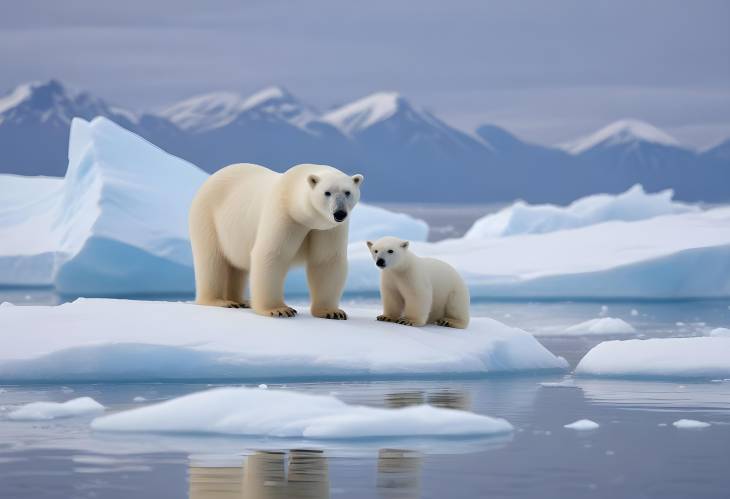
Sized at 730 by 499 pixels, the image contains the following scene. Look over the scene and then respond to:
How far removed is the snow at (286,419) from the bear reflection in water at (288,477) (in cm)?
34

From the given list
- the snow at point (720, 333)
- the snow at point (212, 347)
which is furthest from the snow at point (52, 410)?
the snow at point (720, 333)

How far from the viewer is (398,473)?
536 centimetres

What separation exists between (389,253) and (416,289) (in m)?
0.40

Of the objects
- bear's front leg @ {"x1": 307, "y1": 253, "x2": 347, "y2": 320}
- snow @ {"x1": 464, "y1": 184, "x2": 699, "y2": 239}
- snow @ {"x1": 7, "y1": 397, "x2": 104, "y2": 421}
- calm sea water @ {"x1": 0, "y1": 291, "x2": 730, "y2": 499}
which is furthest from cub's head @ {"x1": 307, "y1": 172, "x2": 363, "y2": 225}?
snow @ {"x1": 464, "y1": 184, "x2": 699, "y2": 239}

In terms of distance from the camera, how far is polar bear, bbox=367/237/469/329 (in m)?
8.55

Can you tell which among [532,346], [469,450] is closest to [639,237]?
[532,346]

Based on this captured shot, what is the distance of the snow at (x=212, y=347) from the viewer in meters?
8.13

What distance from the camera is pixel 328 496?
4930 millimetres

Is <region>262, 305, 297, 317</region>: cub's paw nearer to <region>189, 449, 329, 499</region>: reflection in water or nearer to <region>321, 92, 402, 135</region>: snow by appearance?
<region>189, 449, 329, 499</region>: reflection in water

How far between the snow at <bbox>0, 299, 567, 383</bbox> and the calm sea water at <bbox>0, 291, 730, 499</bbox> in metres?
0.21

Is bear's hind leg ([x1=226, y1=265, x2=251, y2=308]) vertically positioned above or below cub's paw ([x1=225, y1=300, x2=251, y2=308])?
above

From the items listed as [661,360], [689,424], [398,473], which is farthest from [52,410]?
[661,360]

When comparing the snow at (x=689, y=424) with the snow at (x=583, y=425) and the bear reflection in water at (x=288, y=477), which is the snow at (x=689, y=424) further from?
the bear reflection in water at (x=288, y=477)

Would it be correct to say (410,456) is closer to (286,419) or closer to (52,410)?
(286,419)
